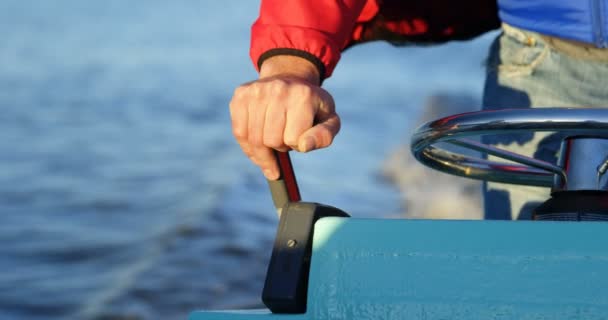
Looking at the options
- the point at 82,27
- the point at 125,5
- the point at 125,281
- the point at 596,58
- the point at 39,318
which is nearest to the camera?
the point at 596,58

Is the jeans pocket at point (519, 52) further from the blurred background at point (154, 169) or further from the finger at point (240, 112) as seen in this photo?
the finger at point (240, 112)

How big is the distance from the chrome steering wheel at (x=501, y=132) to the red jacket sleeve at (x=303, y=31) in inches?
8.2

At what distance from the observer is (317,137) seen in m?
1.32

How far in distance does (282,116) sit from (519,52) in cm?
82

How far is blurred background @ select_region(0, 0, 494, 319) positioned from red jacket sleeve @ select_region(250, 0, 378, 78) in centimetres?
78

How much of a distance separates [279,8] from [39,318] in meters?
3.22

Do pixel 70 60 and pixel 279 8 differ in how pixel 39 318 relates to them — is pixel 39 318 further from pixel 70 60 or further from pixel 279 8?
pixel 70 60

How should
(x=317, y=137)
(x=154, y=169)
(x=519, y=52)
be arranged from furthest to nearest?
(x=154, y=169), (x=519, y=52), (x=317, y=137)

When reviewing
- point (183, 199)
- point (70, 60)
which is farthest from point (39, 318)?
point (70, 60)

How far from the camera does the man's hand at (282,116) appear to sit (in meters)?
1.33

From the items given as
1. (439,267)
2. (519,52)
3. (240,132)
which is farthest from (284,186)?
(519,52)

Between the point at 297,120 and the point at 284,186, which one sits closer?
the point at 297,120

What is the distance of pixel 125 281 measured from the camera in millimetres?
4781

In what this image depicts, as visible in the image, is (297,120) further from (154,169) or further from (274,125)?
(154,169)
